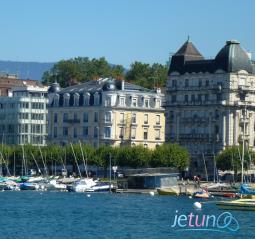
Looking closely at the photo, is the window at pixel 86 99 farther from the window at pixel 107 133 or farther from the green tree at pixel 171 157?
the green tree at pixel 171 157

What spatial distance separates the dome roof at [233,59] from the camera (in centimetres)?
16875

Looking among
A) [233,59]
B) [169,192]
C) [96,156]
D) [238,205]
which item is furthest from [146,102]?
[238,205]

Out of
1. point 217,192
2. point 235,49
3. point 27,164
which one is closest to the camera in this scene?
point 217,192

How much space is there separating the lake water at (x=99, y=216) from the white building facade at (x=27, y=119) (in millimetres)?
50457

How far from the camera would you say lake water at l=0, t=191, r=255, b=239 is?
306ft

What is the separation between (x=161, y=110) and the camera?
187m

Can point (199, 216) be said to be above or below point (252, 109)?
below

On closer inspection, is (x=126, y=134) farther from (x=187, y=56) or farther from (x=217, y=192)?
(x=217, y=192)

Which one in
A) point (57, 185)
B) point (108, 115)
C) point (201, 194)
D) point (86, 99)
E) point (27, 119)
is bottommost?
point (201, 194)

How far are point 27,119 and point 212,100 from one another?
122ft

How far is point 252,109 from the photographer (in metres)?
172

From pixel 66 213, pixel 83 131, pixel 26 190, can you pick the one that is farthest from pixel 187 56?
pixel 66 213

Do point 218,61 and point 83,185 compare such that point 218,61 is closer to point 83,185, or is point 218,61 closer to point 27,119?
point 83,185

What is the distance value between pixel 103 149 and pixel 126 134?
42.6ft
